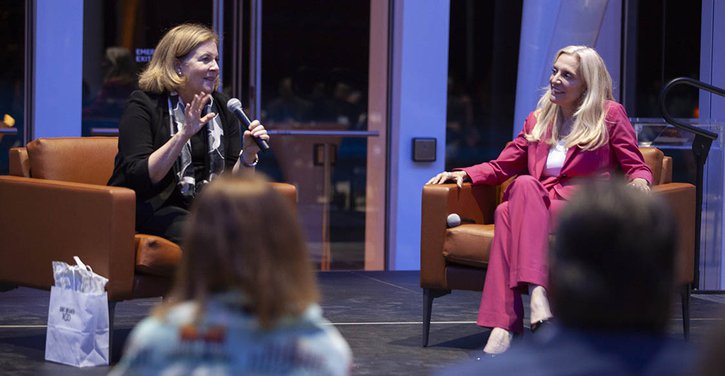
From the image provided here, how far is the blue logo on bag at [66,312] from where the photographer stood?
4.24 meters

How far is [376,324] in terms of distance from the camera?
5.22 metres

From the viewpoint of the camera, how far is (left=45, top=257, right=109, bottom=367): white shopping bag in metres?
4.20

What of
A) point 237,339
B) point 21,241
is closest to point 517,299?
point 21,241

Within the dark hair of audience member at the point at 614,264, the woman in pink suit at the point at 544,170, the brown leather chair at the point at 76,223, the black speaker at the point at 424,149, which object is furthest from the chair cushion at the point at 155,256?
the dark hair of audience member at the point at 614,264

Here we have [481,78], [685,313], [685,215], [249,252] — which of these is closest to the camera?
[249,252]

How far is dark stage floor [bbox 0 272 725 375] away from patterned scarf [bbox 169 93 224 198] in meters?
0.66

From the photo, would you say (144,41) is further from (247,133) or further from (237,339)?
(237,339)

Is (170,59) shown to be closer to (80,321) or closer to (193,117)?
(193,117)

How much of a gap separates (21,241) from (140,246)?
22.8 inches

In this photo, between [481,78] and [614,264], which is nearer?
[614,264]

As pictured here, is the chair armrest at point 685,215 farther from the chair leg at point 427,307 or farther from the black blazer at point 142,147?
the black blazer at point 142,147

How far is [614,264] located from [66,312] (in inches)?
123

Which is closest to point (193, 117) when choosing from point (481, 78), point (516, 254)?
point (516, 254)

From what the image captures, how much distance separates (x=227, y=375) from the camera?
1.72 m
